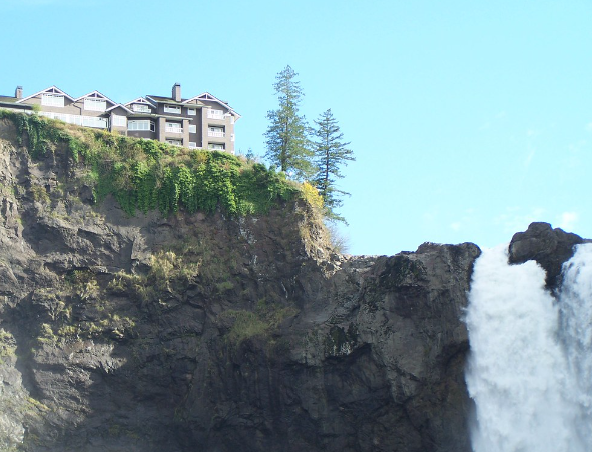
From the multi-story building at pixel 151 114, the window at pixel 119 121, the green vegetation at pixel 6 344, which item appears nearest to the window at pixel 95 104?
the multi-story building at pixel 151 114

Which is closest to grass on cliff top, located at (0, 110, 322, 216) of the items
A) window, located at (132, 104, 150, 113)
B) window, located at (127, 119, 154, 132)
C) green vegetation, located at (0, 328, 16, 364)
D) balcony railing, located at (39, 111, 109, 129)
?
Answer: green vegetation, located at (0, 328, 16, 364)

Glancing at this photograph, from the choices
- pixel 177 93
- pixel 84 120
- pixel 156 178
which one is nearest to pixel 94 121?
pixel 84 120

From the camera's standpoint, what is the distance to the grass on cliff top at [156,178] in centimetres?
5106

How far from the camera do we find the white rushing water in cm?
4044

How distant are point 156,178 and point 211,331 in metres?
9.29

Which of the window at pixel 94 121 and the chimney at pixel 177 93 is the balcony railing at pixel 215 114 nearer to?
the chimney at pixel 177 93

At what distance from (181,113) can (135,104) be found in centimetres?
356

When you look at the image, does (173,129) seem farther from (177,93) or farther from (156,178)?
(156,178)

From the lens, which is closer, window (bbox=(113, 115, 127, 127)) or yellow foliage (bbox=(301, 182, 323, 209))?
yellow foliage (bbox=(301, 182, 323, 209))

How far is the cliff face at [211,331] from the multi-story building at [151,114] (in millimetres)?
12516

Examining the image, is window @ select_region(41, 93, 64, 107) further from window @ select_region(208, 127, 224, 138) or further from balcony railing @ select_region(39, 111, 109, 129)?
window @ select_region(208, 127, 224, 138)

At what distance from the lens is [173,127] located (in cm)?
6544

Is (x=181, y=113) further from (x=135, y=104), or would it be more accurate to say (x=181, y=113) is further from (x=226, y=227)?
(x=226, y=227)

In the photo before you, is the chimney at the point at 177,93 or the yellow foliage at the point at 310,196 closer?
the yellow foliage at the point at 310,196
